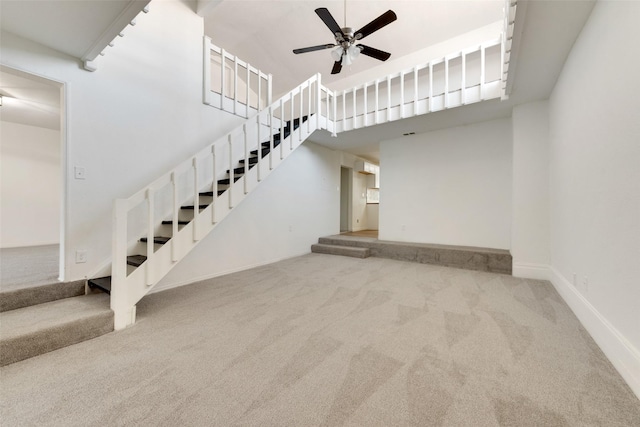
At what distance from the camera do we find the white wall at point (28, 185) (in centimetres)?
430

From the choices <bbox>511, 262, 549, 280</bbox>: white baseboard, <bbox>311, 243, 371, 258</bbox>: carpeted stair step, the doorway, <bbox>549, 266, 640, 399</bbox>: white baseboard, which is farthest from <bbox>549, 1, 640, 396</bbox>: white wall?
the doorway

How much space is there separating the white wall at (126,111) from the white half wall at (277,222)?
3.52ft

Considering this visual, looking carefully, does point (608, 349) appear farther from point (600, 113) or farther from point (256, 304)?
point (256, 304)

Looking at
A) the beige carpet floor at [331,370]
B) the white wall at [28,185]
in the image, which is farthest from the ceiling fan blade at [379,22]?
the white wall at [28,185]

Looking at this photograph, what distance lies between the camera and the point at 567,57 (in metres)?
2.44

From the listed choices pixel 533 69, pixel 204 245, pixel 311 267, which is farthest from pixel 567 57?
pixel 204 245

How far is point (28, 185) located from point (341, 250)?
6156mm

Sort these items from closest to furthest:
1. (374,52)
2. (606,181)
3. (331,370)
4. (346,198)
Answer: (331,370) < (606,181) < (374,52) < (346,198)

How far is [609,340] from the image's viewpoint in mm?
1588

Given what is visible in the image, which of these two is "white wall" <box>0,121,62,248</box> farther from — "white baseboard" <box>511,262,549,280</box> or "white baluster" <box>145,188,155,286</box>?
"white baseboard" <box>511,262,549,280</box>

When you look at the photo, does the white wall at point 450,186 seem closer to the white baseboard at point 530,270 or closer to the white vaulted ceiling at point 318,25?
the white baseboard at point 530,270

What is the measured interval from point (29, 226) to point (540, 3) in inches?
310

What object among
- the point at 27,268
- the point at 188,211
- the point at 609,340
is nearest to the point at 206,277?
the point at 188,211

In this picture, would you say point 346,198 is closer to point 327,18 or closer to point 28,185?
point 327,18
